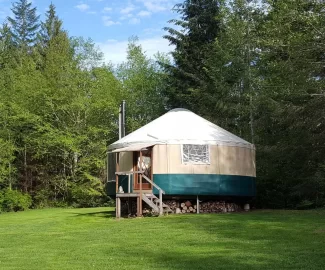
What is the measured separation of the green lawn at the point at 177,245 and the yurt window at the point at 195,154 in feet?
9.85

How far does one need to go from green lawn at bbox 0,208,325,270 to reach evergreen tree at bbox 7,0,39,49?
24.5 metres

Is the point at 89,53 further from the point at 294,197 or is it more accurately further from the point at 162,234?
the point at 162,234

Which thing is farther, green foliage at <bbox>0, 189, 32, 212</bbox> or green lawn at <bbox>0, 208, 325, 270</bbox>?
green foliage at <bbox>0, 189, 32, 212</bbox>

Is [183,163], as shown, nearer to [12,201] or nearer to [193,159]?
[193,159]

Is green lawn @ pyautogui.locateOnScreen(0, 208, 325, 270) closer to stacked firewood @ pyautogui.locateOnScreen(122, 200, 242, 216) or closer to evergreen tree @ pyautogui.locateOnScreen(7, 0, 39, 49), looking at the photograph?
stacked firewood @ pyautogui.locateOnScreen(122, 200, 242, 216)

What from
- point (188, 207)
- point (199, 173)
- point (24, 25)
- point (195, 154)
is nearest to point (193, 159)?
point (195, 154)

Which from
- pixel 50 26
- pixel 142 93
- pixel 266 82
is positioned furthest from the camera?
pixel 50 26

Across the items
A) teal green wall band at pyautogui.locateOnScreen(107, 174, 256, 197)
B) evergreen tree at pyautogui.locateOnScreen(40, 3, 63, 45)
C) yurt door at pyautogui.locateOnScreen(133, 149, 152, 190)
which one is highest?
evergreen tree at pyautogui.locateOnScreen(40, 3, 63, 45)

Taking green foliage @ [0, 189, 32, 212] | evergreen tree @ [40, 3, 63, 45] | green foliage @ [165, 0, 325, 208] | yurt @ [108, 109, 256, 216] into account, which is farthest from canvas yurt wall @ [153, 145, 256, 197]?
evergreen tree @ [40, 3, 63, 45]

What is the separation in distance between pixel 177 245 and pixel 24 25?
2944cm

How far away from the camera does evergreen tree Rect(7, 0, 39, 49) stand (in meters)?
34.5

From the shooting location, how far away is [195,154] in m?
15.1

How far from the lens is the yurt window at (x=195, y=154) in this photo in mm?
15047

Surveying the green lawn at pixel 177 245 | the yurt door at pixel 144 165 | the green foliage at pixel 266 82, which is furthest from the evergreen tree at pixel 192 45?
the green lawn at pixel 177 245
